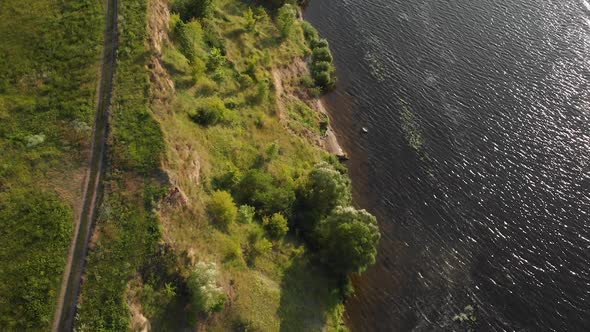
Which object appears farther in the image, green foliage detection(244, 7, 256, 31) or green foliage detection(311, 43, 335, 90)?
green foliage detection(311, 43, 335, 90)

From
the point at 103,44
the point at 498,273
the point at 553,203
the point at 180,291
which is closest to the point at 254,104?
the point at 103,44

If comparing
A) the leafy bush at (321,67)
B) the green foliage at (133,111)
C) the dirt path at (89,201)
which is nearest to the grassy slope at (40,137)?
the dirt path at (89,201)

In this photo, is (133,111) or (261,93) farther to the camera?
(261,93)

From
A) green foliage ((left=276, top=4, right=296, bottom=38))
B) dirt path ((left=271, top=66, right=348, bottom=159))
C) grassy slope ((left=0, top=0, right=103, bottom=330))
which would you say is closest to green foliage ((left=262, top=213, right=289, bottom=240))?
dirt path ((left=271, top=66, right=348, bottom=159))

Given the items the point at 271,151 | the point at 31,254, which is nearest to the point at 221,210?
the point at 271,151

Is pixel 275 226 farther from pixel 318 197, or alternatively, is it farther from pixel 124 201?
pixel 124 201

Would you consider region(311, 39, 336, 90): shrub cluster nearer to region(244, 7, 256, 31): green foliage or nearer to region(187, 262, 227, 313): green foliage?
region(244, 7, 256, 31): green foliage
